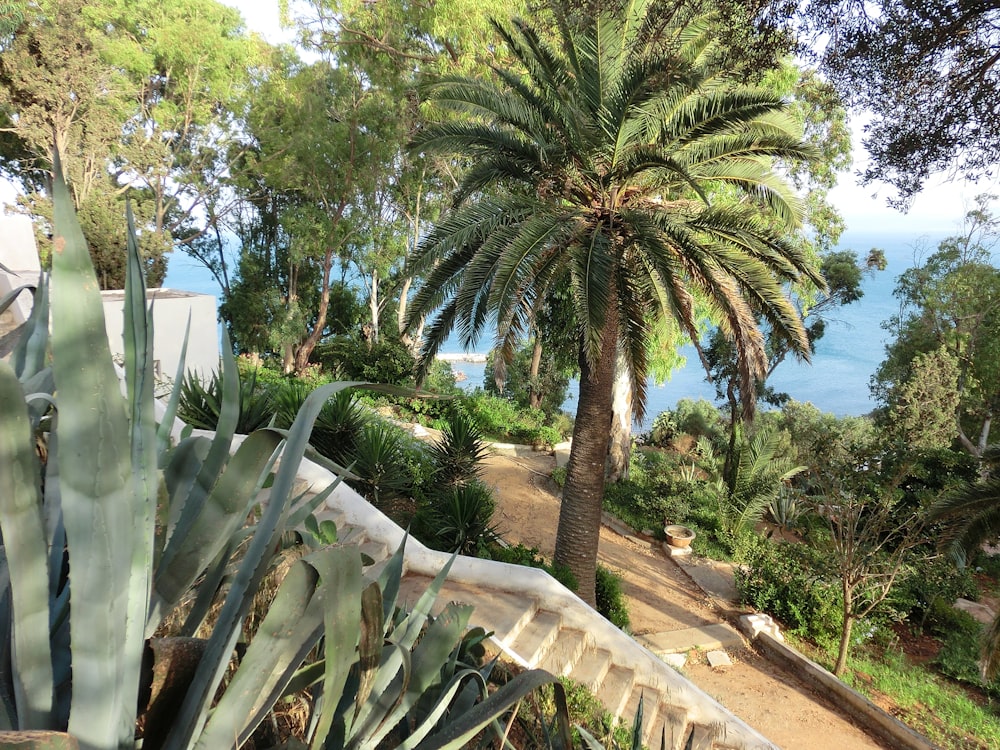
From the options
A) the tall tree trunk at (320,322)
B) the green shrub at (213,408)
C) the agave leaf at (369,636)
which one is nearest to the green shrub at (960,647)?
the green shrub at (213,408)

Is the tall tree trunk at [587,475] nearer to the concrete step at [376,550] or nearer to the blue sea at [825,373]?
the concrete step at [376,550]

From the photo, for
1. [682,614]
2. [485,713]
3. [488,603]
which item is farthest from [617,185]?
[682,614]

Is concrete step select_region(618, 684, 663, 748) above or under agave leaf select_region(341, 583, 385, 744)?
under

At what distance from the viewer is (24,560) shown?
1.04 m

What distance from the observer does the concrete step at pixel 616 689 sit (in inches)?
190

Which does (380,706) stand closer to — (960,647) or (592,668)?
(592,668)

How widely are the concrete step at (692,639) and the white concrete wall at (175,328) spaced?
7561 mm

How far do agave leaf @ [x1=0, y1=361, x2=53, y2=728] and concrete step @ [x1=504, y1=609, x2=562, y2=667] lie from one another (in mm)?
3966

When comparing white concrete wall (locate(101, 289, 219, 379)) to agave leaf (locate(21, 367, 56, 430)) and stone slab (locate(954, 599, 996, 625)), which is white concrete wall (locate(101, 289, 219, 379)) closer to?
agave leaf (locate(21, 367, 56, 430))

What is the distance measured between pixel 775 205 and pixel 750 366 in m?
2.49

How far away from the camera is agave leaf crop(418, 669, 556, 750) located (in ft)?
5.08

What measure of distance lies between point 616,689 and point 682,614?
4618 millimetres

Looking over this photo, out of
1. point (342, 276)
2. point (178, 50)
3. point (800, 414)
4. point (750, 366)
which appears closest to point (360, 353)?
point (342, 276)

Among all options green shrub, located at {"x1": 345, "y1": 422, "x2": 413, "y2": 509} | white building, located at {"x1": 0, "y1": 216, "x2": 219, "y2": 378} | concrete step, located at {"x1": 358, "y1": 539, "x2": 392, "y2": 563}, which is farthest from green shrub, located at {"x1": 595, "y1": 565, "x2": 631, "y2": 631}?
white building, located at {"x1": 0, "y1": 216, "x2": 219, "y2": 378}
